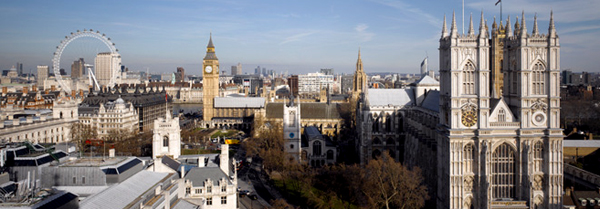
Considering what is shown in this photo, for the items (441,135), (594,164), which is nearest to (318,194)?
(441,135)

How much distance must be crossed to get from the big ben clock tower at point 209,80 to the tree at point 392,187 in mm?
70515

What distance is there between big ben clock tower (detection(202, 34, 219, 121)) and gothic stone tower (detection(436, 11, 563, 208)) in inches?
2921

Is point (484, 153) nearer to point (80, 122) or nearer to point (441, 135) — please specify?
point (441, 135)

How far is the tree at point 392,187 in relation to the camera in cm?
3609

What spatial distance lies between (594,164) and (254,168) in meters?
38.1

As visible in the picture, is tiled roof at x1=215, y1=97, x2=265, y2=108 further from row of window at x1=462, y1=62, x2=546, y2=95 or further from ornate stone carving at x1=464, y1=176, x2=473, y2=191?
ornate stone carving at x1=464, y1=176, x2=473, y2=191

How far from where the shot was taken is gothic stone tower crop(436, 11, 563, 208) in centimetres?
3712

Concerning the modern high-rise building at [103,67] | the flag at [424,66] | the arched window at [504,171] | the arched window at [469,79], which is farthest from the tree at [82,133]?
the modern high-rise building at [103,67]

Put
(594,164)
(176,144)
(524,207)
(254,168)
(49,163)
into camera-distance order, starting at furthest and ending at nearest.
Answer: (254,168), (594,164), (176,144), (524,207), (49,163)

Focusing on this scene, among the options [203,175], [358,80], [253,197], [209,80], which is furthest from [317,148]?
[209,80]

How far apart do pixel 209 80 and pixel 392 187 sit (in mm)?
74625

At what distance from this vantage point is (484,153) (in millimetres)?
37312

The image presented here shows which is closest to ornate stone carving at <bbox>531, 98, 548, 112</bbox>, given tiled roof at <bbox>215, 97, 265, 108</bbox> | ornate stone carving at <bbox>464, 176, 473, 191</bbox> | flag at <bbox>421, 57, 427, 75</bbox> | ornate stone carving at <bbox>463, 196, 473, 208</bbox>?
ornate stone carving at <bbox>464, 176, 473, 191</bbox>

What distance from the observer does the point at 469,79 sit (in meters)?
38.2
